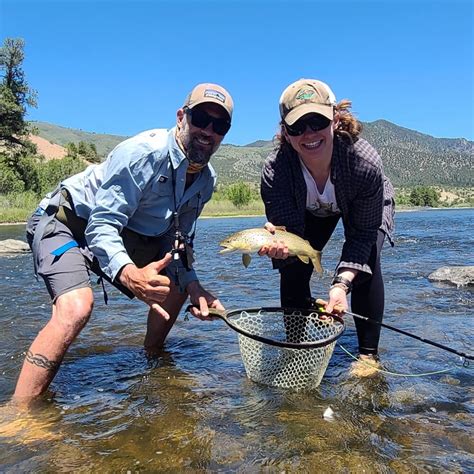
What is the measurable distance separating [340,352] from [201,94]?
285cm

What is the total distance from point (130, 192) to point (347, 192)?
5.42 feet

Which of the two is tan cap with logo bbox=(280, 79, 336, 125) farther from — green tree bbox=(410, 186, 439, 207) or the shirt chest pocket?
green tree bbox=(410, 186, 439, 207)

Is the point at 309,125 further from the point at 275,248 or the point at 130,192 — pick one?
the point at 130,192

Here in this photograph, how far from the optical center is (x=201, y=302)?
406 cm

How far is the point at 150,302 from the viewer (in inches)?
140

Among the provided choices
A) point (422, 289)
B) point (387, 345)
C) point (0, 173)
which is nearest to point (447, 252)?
point (422, 289)

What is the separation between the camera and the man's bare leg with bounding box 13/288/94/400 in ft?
11.5

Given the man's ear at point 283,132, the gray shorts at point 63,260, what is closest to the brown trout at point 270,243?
the man's ear at point 283,132

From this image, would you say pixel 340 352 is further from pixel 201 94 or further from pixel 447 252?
pixel 447 252

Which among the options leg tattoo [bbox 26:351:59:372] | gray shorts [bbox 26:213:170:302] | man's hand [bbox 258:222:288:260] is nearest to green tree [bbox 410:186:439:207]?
man's hand [bbox 258:222:288:260]

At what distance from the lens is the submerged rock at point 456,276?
8656 mm

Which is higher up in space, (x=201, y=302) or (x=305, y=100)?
(x=305, y=100)

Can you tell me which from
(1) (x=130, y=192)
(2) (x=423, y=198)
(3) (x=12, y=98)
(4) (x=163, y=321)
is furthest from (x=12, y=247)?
(2) (x=423, y=198)

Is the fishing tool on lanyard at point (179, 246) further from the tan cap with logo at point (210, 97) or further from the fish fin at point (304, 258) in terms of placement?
the fish fin at point (304, 258)
